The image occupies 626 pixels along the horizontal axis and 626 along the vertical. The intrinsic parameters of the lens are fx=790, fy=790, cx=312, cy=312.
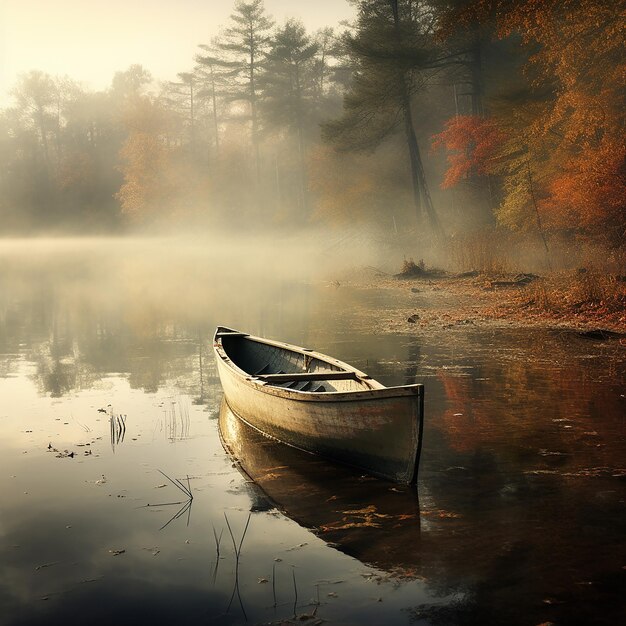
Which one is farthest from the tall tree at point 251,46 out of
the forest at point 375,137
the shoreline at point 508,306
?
the shoreline at point 508,306

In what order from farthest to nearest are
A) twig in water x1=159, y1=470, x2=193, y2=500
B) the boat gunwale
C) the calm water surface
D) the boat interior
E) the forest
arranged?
the forest, the boat interior, twig in water x1=159, y1=470, x2=193, y2=500, the boat gunwale, the calm water surface

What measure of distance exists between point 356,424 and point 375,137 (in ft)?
108

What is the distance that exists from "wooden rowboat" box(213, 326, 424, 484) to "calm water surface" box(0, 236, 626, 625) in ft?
0.78

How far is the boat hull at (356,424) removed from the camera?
7.80 meters

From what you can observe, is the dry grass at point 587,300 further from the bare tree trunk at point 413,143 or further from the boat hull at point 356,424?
the bare tree trunk at point 413,143

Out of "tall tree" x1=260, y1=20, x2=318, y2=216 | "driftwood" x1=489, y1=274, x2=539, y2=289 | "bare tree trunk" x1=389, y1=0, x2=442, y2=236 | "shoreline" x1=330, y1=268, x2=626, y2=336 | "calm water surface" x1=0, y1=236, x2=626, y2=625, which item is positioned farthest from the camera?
"tall tree" x1=260, y1=20, x2=318, y2=216

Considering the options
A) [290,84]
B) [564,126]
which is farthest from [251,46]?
[564,126]

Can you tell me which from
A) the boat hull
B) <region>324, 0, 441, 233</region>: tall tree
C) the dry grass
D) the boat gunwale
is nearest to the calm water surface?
the boat hull

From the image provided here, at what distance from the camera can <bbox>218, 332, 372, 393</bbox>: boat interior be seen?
9909 mm

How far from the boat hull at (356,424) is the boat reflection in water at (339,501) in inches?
5.9

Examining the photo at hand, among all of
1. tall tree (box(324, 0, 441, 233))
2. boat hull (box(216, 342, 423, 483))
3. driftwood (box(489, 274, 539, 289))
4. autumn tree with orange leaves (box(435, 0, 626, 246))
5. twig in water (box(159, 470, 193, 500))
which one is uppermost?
tall tree (box(324, 0, 441, 233))

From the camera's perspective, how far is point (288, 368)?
12438mm

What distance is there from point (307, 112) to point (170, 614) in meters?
55.9

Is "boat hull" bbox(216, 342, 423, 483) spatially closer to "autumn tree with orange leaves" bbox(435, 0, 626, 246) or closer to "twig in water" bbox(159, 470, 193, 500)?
"twig in water" bbox(159, 470, 193, 500)
